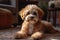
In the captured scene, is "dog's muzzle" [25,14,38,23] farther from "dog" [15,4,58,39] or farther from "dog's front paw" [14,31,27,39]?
"dog's front paw" [14,31,27,39]

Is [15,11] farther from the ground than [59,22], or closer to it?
farther from the ground

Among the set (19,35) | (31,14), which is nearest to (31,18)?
(31,14)

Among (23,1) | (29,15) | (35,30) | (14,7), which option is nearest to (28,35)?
(35,30)

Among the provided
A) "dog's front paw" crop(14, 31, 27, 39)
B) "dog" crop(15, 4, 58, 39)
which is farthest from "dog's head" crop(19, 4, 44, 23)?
"dog's front paw" crop(14, 31, 27, 39)

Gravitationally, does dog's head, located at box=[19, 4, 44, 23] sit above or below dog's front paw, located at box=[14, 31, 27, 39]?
above

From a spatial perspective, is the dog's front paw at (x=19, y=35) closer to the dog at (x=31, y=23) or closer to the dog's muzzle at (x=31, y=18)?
the dog at (x=31, y=23)

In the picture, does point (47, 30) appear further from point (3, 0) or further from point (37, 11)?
point (3, 0)

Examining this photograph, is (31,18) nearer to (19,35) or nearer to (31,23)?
(31,23)

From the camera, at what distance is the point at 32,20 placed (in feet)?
7.26

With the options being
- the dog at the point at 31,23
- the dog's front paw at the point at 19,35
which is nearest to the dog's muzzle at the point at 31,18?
the dog at the point at 31,23

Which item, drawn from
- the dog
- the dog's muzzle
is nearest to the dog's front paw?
the dog

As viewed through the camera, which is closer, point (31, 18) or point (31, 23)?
point (31, 18)

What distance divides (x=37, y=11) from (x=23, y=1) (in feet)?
5.90

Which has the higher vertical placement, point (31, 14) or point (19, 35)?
point (31, 14)
